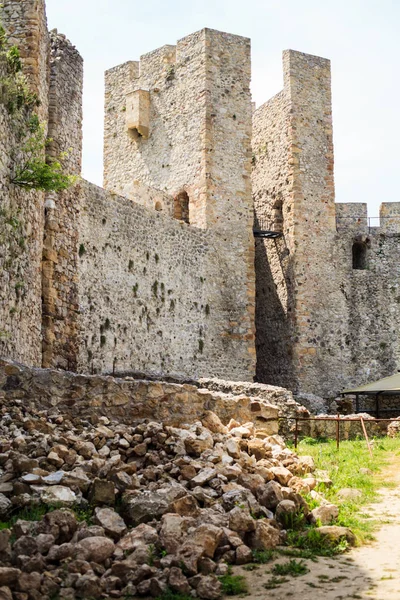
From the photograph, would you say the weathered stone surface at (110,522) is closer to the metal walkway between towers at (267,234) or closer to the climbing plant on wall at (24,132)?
the climbing plant on wall at (24,132)

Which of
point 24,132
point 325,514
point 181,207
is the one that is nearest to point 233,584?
point 325,514

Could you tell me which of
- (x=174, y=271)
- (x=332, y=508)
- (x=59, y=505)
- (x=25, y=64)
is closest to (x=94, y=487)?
(x=59, y=505)

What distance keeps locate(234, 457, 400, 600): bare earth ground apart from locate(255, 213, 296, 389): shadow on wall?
16.4 m

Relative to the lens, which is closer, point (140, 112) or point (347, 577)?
point (347, 577)

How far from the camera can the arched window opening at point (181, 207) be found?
2455 cm

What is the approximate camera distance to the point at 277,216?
85.8ft

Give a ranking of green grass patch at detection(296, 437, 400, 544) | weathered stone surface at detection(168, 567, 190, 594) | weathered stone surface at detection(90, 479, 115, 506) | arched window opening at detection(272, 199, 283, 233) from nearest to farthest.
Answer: weathered stone surface at detection(168, 567, 190, 594) → weathered stone surface at detection(90, 479, 115, 506) → green grass patch at detection(296, 437, 400, 544) → arched window opening at detection(272, 199, 283, 233)

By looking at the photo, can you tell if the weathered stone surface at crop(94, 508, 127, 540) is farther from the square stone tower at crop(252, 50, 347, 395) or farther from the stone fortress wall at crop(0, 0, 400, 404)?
the square stone tower at crop(252, 50, 347, 395)

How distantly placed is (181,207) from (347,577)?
61.0 feet

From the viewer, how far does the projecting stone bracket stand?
25859 millimetres

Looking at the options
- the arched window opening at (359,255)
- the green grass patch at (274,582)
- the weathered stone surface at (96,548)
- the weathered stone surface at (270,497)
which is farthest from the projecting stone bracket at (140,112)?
the green grass patch at (274,582)

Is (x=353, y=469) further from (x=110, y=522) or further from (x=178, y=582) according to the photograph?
(x=178, y=582)

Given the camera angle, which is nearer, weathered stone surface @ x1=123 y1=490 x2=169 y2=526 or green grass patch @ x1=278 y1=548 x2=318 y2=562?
green grass patch @ x1=278 y1=548 x2=318 y2=562

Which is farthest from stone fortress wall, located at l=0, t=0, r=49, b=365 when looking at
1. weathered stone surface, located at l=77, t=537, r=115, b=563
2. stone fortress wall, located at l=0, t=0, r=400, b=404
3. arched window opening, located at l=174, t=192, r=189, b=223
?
arched window opening, located at l=174, t=192, r=189, b=223
